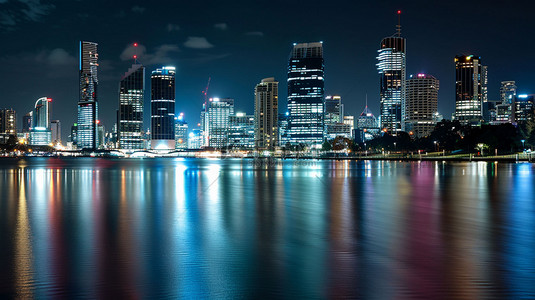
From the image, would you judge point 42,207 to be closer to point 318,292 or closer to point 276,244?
point 276,244

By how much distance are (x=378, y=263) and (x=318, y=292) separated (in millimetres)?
2784

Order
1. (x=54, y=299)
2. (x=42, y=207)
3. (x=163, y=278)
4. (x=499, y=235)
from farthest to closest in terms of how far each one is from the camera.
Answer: (x=42, y=207) < (x=499, y=235) < (x=163, y=278) < (x=54, y=299)

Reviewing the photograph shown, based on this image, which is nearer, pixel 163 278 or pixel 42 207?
pixel 163 278

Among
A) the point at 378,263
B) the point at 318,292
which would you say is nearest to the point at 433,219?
the point at 378,263

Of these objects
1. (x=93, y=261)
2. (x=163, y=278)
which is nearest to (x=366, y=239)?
(x=163, y=278)

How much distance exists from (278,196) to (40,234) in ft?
52.9

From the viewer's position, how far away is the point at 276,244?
13.2 m

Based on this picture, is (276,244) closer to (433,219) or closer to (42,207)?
(433,219)

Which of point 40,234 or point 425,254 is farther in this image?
point 40,234

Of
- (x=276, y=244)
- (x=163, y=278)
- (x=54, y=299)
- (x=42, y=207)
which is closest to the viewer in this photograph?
(x=54, y=299)

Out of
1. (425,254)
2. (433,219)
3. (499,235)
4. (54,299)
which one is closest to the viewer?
(54,299)

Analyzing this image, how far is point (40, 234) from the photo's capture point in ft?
48.8

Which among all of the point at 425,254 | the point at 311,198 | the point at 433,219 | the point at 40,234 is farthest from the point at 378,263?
the point at 311,198

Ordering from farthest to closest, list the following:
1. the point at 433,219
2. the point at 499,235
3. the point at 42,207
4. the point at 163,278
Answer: the point at 42,207
the point at 433,219
the point at 499,235
the point at 163,278
